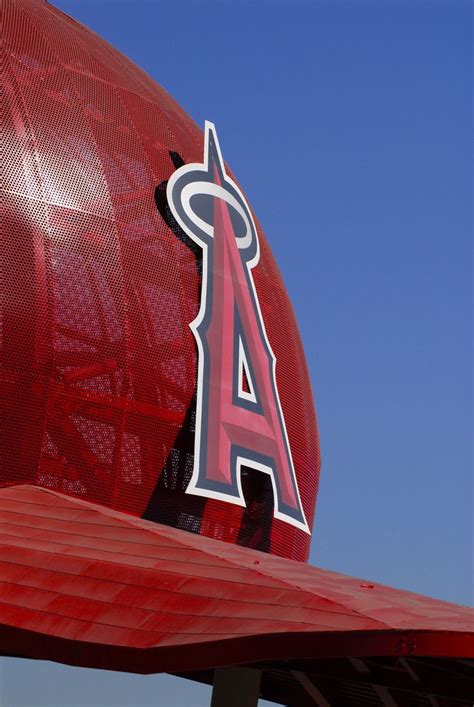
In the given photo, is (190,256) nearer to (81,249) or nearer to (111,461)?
(81,249)

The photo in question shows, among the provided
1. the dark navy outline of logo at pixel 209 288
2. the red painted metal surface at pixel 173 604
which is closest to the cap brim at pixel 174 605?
the red painted metal surface at pixel 173 604

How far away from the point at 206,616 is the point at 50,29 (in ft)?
33.0

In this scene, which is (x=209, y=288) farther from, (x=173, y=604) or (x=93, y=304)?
(x=173, y=604)

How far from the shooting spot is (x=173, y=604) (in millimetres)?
12008

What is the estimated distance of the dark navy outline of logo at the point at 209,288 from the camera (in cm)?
1540

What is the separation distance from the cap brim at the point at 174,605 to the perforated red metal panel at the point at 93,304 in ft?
4.03

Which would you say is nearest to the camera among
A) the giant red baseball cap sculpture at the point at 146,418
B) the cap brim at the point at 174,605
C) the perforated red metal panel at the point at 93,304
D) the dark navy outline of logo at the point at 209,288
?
the cap brim at the point at 174,605

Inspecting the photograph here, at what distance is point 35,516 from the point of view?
14180mm

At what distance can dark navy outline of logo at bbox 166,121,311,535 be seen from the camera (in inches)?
606

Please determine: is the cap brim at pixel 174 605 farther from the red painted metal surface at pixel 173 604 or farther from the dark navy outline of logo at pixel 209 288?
the dark navy outline of logo at pixel 209 288

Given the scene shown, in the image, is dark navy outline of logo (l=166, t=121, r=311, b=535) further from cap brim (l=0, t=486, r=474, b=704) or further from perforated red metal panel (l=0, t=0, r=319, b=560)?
cap brim (l=0, t=486, r=474, b=704)

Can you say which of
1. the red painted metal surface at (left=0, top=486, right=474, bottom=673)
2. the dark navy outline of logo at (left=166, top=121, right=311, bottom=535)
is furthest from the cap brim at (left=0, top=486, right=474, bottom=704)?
the dark navy outline of logo at (left=166, top=121, right=311, bottom=535)

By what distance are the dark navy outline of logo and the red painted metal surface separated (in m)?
1.15

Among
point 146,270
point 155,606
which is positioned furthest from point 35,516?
point 146,270
